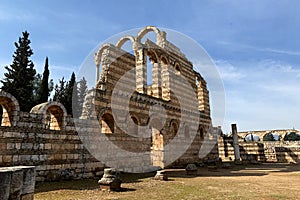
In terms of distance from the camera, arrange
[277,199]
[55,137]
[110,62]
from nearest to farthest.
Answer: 1. [277,199]
2. [55,137]
3. [110,62]

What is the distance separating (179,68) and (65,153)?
473 inches

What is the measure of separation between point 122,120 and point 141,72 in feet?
12.4

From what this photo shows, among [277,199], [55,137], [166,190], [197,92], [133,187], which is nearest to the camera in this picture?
[277,199]

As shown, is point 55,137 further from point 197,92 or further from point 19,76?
point 19,76

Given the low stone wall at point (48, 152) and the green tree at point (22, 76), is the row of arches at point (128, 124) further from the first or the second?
the green tree at point (22, 76)

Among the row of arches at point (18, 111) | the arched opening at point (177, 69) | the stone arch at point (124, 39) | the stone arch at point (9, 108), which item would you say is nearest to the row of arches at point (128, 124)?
the row of arches at point (18, 111)

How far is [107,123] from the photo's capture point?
34.8ft

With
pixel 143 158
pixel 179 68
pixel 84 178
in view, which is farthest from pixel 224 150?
pixel 84 178

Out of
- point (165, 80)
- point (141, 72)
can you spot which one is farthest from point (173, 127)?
point (141, 72)

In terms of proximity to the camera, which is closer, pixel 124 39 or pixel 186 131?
pixel 124 39

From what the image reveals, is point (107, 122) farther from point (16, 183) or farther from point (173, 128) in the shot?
point (16, 183)

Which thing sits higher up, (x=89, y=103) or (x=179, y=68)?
(x=179, y=68)

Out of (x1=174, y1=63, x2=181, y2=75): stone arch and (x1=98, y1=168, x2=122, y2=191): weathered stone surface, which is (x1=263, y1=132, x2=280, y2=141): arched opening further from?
(x1=98, y1=168, x2=122, y2=191): weathered stone surface

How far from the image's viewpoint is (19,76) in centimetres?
2211
